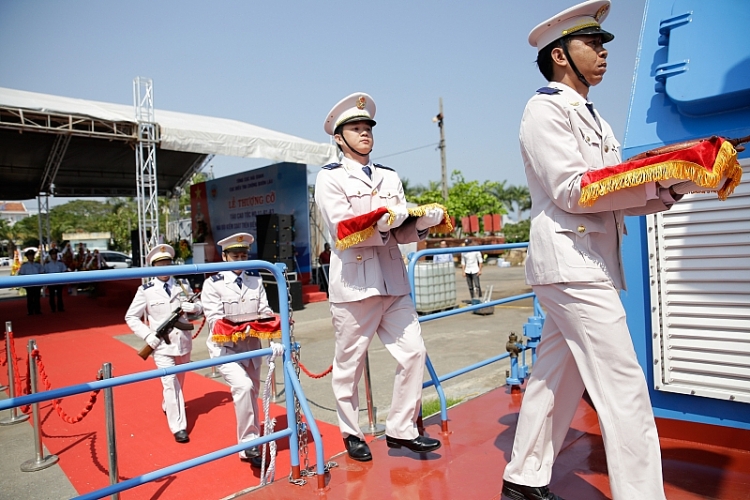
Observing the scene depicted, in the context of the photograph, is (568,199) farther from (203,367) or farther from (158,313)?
(158,313)

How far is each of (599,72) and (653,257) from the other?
3.76ft

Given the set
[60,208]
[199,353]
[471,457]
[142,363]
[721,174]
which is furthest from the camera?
[60,208]

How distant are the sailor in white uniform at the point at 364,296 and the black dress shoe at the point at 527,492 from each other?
0.61 meters

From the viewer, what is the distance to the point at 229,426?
5164mm

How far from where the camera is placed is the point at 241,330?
4191 mm

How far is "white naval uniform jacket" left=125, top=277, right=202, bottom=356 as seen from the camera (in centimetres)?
488

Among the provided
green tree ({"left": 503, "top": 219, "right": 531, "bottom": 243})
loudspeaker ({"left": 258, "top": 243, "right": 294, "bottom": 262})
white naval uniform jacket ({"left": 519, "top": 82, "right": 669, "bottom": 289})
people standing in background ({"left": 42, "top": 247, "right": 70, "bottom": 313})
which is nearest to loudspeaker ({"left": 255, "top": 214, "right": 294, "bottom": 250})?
loudspeaker ({"left": 258, "top": 243, "right": 294, "bottom": 262})

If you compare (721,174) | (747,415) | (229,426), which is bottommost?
(229,426)

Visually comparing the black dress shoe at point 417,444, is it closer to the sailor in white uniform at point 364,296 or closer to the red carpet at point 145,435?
the sailor in white uniform at point 364,296

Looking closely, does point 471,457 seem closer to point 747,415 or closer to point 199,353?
point 747,415

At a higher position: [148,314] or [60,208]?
[60,208]

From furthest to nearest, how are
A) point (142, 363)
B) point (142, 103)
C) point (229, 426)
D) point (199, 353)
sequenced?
point (142, 103) → point (199, 353) → point (142, 363) → point (229, 426)

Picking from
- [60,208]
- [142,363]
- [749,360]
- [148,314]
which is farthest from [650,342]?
[60,208]

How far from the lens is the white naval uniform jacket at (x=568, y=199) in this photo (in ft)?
6.64
